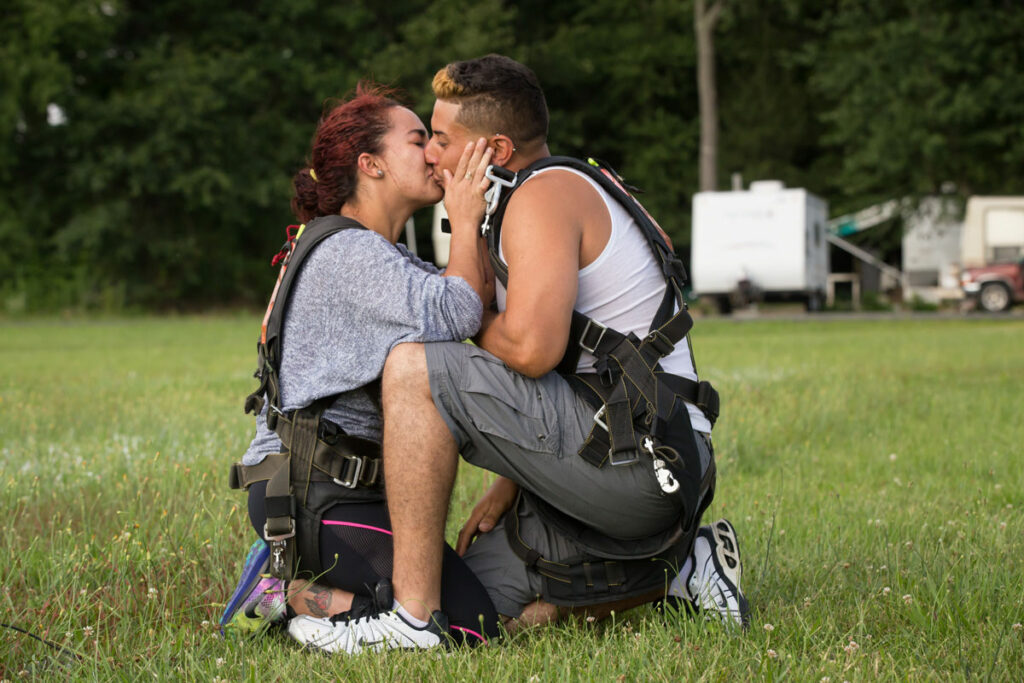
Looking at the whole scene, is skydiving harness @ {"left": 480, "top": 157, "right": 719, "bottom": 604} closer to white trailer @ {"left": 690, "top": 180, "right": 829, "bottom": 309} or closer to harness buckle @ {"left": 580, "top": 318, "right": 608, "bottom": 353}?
harness buckle @ {"left": 580, "top": 318, "right": 608, "bottom": 353}

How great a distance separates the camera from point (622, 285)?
3596 mm

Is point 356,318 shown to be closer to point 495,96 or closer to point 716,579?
point 495,96

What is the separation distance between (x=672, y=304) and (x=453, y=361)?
0.73 m

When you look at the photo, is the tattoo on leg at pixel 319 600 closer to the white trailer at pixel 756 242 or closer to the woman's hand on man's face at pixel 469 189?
the woman's hand on man's face at pixel 469 189

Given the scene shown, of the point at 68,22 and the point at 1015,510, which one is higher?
the point at 68,22

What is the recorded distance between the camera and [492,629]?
3.61m

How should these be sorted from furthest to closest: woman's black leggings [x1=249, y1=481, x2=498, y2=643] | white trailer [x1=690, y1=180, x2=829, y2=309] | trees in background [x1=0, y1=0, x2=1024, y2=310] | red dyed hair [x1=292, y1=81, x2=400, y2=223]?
trees in background [x1=0, y1=0, x2=1024, y2=310], white trailer [x1=690, y1=180, x2=829, y2=309], red dyed hair [x1=292, y1=81, x2=400, y2=223], woman's black leggings [x1=249, y1=481, x2=498, y2=643]

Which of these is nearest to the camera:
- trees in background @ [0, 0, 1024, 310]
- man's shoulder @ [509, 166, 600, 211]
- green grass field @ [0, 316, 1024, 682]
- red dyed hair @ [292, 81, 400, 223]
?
green grass field @ [0, 316, 1024, 682]

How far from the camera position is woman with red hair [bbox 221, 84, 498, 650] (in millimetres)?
3561

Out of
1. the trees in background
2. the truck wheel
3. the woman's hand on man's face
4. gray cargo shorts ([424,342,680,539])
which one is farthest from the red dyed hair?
the trees in background

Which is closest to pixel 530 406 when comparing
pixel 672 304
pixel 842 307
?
pixel 672 304

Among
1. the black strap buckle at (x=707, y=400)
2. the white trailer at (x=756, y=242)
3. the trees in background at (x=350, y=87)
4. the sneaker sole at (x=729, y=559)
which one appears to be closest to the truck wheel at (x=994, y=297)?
the white trailer at (x=756, y=242)

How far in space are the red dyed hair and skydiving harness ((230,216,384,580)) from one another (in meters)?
0.34

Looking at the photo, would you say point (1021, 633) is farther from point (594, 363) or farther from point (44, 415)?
point (44, 415)
